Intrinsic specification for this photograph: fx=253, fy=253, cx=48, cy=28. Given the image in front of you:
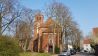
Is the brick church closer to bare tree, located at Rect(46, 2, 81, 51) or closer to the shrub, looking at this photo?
bare tree, located at Rect(46, 2, 81, 51)

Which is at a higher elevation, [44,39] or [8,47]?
[44,39]

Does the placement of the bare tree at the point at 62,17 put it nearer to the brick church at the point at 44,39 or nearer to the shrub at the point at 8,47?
the brick church at the point at 44,39

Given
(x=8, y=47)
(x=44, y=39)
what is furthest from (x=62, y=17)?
(x=8, y=47)

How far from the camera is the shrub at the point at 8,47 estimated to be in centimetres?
2158

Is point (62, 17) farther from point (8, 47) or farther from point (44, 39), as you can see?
point (8, 47)

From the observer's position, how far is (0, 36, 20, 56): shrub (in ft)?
70.8

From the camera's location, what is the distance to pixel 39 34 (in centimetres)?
9694

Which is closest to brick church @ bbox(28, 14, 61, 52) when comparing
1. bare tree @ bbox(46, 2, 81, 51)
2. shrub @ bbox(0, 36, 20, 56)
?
bare tree @ bbox(46, 2, 81, 51)

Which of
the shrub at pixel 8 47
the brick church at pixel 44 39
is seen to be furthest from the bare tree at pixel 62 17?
the shrub at pixel 8 47

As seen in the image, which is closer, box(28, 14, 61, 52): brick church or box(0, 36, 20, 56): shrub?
box(0, 36, 20, 56): shrub

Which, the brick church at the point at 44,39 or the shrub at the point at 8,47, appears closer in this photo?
the shrub at the point at 8,47

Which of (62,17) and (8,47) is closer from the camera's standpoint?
(8,47)

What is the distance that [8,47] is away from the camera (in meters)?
22.2

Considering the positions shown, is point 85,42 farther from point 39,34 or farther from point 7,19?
point 7,19
